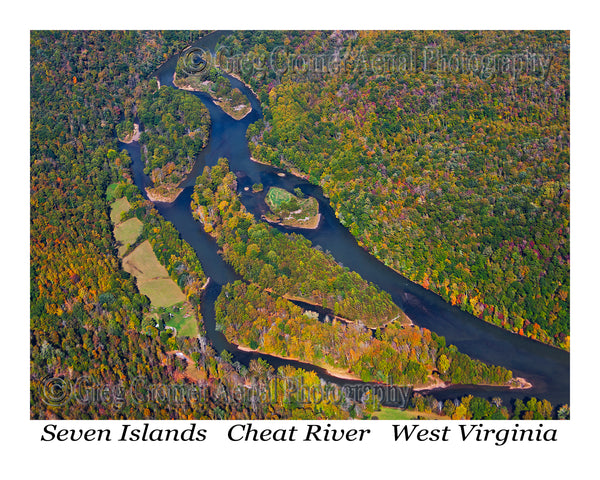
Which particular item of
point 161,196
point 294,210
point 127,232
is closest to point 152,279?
point 127,232

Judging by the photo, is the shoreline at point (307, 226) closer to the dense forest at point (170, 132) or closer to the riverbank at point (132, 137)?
the dense forest at point (170, 132)

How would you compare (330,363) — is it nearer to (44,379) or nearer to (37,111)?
(44,379)

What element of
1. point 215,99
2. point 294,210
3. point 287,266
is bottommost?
point 287,266

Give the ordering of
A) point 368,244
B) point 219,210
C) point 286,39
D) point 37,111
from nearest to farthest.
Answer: point 368,244 < point 219,210 < point 37,111 < point 286,39

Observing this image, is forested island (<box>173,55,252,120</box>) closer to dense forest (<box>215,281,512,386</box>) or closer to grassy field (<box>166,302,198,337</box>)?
grassy field (<box>166,302,198,337</box>)

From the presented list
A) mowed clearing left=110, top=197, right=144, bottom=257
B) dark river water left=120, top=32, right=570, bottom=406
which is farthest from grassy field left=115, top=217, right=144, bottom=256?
dark river water left=120, top=32, right=570, bottom=406

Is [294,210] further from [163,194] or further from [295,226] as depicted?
[163,194]

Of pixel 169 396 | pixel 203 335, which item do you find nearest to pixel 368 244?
pixel 203 335
